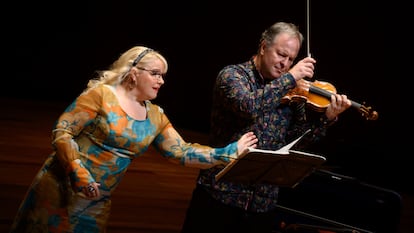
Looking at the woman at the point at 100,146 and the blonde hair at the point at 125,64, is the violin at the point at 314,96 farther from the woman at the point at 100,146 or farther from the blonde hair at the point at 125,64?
the blonde hair at the point at 125,64

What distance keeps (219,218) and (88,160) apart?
2.00ft

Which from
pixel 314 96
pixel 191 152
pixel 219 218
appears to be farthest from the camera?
pixel 314 96

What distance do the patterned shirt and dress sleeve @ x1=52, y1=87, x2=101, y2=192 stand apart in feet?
1.76

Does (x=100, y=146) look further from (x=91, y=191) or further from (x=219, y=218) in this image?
(x=219, y=218)

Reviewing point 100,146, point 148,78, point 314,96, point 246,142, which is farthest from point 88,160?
point 314,96

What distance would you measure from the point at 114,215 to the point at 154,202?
0.51 metres

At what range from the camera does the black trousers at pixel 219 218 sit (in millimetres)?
2549

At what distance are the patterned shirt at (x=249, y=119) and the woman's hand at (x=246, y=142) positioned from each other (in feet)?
0.29

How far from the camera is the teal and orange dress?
7.48 ft

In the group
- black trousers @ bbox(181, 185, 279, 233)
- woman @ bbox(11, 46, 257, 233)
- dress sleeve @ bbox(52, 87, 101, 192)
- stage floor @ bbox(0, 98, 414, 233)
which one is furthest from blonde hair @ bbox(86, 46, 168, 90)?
stage floor @ bbox(0, 98, 414, 233)

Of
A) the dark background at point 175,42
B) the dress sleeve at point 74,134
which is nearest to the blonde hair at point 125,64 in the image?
the dress sleeve at point 74,134

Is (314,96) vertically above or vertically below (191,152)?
above

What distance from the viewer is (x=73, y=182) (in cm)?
221

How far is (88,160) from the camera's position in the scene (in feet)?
7.59
